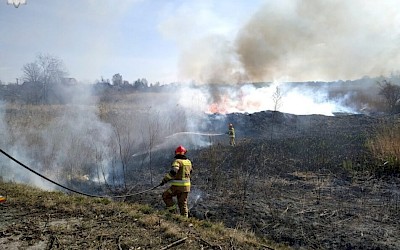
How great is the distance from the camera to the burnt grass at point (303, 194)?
6629 mm

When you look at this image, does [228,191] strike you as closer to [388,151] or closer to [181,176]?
[181,176]

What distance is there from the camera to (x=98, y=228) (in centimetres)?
516

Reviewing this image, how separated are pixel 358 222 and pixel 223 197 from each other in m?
3.28

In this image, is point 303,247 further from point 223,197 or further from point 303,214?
point 223,197

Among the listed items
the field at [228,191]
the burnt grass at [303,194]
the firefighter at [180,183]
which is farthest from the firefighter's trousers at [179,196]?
the burnt grass at [303,194]

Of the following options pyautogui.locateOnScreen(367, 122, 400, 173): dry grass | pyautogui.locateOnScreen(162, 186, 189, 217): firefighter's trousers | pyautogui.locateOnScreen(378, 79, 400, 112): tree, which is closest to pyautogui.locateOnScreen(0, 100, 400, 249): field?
pyautogui.locateOnScreen(367, 122, 400, 173): dry grass

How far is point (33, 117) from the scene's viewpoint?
16000mm

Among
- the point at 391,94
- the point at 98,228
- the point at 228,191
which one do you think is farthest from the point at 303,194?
the point at 391,94

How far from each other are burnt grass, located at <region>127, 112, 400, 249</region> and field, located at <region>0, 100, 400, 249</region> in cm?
2

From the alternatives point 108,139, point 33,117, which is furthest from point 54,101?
point 108,139

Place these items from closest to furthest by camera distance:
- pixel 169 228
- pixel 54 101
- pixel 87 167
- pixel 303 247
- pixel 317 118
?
pixel 169 228
pixel 303 247
pixel 87 167
pixel 54 101
pixel 317 118

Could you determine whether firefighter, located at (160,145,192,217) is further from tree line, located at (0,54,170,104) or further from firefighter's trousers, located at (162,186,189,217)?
tree line, located at (0,54,170,104)

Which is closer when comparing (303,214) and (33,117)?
(303,214)

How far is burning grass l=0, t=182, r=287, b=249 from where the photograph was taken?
4.66 metres
